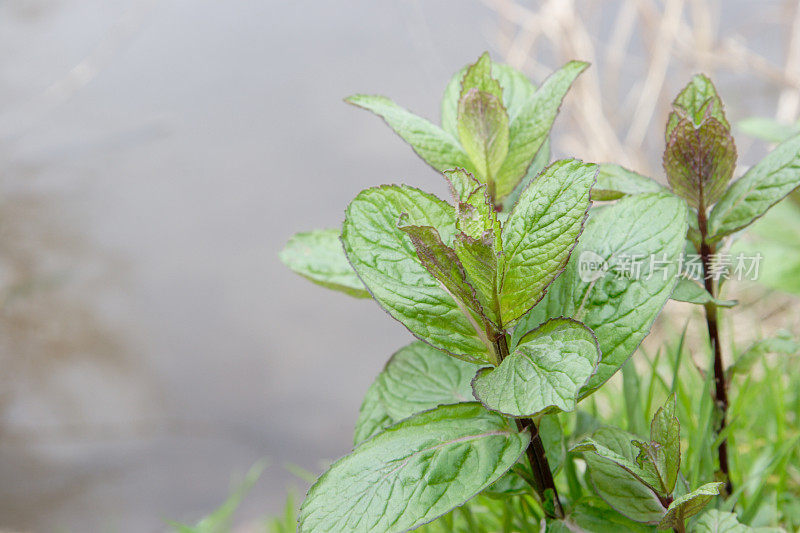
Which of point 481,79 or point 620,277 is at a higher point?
point 481,79

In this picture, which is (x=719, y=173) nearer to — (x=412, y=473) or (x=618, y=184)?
(x=618, y=184)

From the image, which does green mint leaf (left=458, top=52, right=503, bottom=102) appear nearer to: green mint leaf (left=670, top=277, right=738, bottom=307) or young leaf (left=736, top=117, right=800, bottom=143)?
green mint leaf (left=670, top=277, right=738, bottom=307)

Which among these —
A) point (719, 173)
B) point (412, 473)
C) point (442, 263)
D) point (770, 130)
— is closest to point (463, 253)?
point (442, 263)

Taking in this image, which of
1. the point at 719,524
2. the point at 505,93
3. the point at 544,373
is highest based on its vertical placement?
the point at 505,93

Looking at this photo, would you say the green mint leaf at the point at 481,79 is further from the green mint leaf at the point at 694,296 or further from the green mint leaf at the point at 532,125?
the green mint leaf at the point at 694,296

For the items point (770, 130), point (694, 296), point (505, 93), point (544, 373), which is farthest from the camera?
point (770, 130)

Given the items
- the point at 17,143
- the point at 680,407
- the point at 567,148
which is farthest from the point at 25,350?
the point at 680,407

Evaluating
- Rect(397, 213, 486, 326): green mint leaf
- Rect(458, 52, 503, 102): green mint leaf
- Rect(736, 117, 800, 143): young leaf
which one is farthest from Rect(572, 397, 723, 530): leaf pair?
Rect(736, 117, 800, 143): young leaf

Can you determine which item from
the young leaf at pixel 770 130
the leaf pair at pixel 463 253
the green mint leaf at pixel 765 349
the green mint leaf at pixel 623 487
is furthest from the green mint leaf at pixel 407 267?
the young leaf at pixel 770 130
